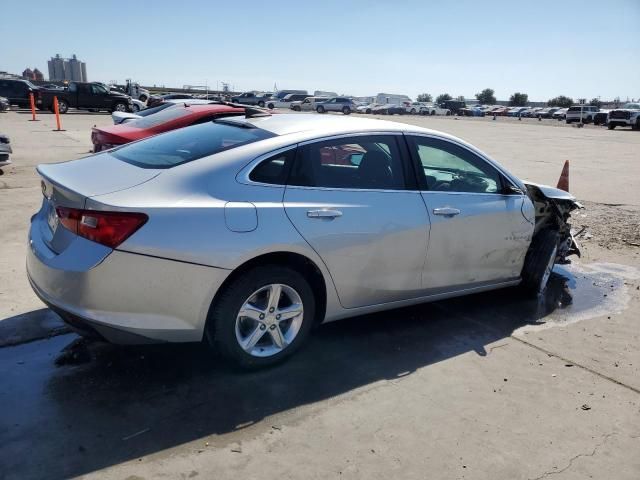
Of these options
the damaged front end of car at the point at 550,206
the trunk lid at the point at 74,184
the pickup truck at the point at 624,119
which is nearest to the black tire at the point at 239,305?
the trunk lid at the point at 74,184

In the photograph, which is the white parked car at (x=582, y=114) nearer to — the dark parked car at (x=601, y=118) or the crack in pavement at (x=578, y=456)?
the dark parked car at (x=601, y=118)

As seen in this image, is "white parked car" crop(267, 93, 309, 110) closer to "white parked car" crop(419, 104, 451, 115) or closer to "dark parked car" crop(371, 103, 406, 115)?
"dark parked car" crop(371, 103, 406, 115)

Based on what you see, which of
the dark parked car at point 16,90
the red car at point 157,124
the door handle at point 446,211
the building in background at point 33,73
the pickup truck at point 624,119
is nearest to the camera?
the door handle at point 446,211

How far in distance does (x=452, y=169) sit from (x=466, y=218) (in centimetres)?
50

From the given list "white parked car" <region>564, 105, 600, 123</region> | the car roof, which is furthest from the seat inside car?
"white parked car" <region>564, 105, 600, 123</region>

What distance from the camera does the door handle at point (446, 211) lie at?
4.14 meters

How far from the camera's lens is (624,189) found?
11.9m

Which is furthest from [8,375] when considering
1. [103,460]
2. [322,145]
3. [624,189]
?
[624,189]

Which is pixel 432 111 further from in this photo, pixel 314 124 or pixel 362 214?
pixel 362 214

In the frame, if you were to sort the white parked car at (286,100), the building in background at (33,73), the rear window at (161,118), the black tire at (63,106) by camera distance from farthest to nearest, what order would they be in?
the building in background at (33,73) < the white parked car at (286,100) < the black tire at (63,106) < the rear window at (161,118)

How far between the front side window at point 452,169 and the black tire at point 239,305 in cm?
135

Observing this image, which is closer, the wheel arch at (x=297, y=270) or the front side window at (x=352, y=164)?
the wheel arch at (x=297, y=270)

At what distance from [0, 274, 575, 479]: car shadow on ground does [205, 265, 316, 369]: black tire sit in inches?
5.8

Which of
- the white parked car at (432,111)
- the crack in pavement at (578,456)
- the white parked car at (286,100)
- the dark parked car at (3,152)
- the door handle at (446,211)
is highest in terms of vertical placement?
the door handle at (446,211)
